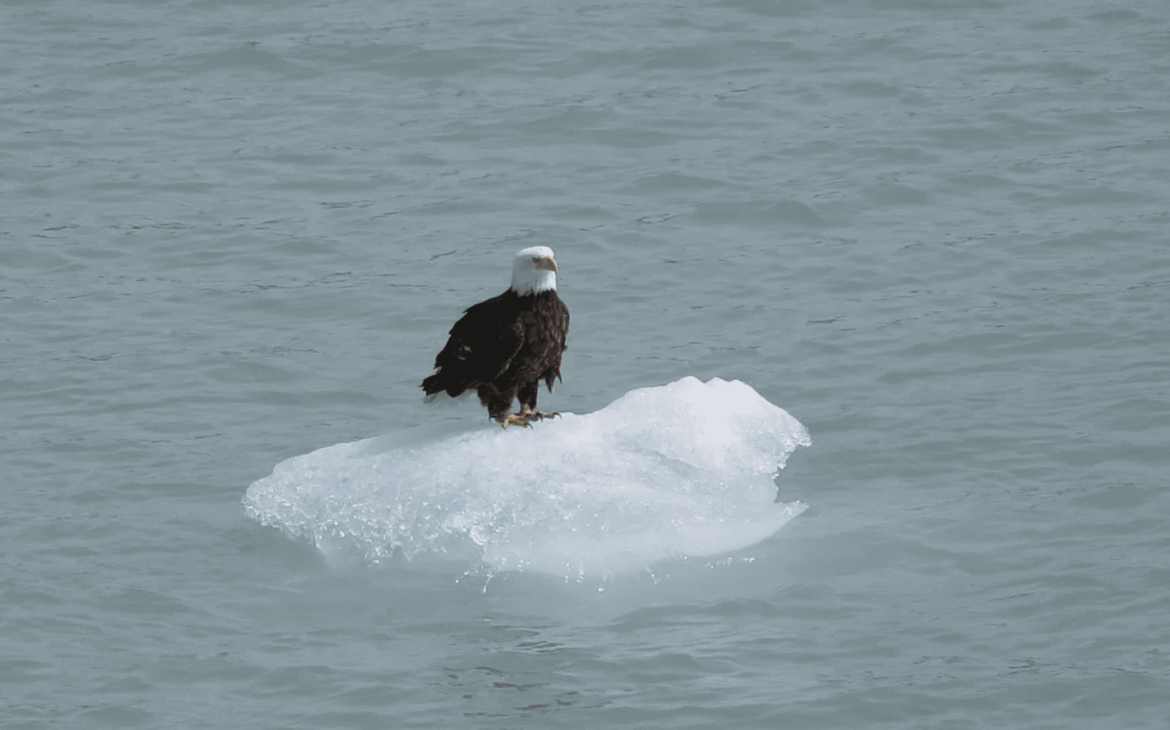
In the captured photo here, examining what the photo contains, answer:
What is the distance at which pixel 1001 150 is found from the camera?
Result: 1405cm

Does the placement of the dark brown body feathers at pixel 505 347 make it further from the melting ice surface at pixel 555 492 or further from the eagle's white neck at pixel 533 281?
the melting ice surface at pixel 555 492

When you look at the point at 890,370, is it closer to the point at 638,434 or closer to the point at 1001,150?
the point at 638,434

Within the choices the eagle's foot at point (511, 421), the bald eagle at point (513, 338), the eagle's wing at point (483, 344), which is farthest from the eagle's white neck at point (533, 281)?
the eagle's foot at point (511, 421)

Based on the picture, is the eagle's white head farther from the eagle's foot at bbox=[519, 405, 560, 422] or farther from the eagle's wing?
the eagle's foot at bbox=[519, 405, 560, 422]

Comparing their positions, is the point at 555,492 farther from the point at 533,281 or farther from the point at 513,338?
the point at 533,281

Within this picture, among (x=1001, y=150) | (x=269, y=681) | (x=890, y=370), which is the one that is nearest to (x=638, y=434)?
(x=269, y=681)

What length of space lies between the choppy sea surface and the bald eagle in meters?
0.30

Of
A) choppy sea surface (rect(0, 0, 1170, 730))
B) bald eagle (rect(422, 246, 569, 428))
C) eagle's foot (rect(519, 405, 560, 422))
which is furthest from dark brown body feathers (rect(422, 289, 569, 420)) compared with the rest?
choppy sea surface (rect(0, 0, 1170, 730))

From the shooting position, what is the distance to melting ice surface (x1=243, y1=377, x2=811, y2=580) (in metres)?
8.20

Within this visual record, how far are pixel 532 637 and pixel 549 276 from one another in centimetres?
155

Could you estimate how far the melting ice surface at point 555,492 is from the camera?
8.20 metres

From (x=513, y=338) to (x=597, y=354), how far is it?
288 cm

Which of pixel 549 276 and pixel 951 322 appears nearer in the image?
pixel 549 276

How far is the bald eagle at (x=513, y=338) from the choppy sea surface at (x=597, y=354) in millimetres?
299
